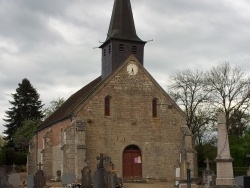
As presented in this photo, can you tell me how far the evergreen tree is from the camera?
72688 mm

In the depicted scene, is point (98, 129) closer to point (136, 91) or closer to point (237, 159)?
point (136, 91)

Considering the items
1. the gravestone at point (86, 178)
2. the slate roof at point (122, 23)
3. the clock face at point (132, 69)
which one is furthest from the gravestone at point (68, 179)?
the slate roof at point (122, 23)

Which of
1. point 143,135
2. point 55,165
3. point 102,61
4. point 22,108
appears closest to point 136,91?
point 143,135

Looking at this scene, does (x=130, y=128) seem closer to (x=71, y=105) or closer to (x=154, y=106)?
(x=154, y=106)

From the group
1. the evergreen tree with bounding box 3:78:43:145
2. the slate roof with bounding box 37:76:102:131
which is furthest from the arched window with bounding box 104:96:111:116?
the evergreen tree with bounding box 3:78:43:145

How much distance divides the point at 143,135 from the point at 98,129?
11.8 feet

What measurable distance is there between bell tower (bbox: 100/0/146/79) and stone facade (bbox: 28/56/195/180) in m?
2.81

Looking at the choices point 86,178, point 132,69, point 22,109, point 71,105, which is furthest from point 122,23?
point 22,109

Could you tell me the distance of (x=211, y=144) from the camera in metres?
49.2

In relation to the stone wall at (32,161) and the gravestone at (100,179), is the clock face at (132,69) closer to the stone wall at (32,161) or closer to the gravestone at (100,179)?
the stone wall at (32,161)

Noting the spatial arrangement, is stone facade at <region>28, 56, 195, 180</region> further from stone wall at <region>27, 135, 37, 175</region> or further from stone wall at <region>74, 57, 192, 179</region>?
stone wall at <region>27, 135, 37, 175</region>

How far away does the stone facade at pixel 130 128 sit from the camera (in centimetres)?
3266

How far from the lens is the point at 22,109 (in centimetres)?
7362

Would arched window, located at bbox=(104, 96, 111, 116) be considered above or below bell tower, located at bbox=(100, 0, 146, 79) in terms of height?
below
